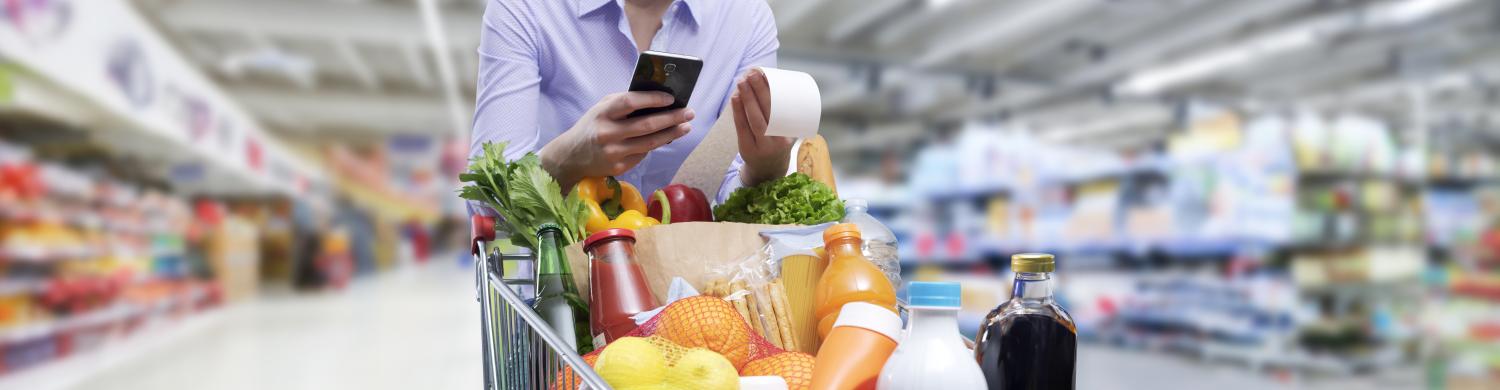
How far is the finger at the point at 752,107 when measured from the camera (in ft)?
3.64

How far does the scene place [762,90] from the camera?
110 cm

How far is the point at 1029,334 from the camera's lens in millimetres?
826

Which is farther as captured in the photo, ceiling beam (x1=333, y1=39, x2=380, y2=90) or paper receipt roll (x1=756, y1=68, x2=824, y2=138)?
ceiling beam (x1=333, y1=39, x2=380, y2=90)

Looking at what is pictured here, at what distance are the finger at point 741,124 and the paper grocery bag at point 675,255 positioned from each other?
→ 18 cm

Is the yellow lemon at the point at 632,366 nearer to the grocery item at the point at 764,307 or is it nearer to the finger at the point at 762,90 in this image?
the grocery item at the point at 764,307

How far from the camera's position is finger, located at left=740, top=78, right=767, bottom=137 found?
111cm

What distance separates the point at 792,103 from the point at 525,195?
12.4 inches

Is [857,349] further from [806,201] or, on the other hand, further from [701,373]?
[806,201]

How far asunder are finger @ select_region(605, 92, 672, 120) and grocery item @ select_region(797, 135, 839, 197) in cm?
32

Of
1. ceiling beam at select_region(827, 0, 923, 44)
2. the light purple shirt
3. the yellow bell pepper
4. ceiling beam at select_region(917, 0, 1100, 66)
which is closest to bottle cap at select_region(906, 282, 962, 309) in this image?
the yellow bell pepper

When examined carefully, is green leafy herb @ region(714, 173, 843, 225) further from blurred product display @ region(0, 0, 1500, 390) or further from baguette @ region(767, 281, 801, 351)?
baguette @ region(767, 281, 801, 351)

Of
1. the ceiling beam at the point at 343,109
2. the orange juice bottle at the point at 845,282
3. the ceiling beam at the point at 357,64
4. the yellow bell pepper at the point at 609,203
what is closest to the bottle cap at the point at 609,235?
the yellow bell pepper at the point at 609,203

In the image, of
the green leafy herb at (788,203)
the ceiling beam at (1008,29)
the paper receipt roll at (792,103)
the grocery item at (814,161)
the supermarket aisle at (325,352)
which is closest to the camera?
the paper receipt roll at (792,103)

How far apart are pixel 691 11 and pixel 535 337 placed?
2.01 ft
